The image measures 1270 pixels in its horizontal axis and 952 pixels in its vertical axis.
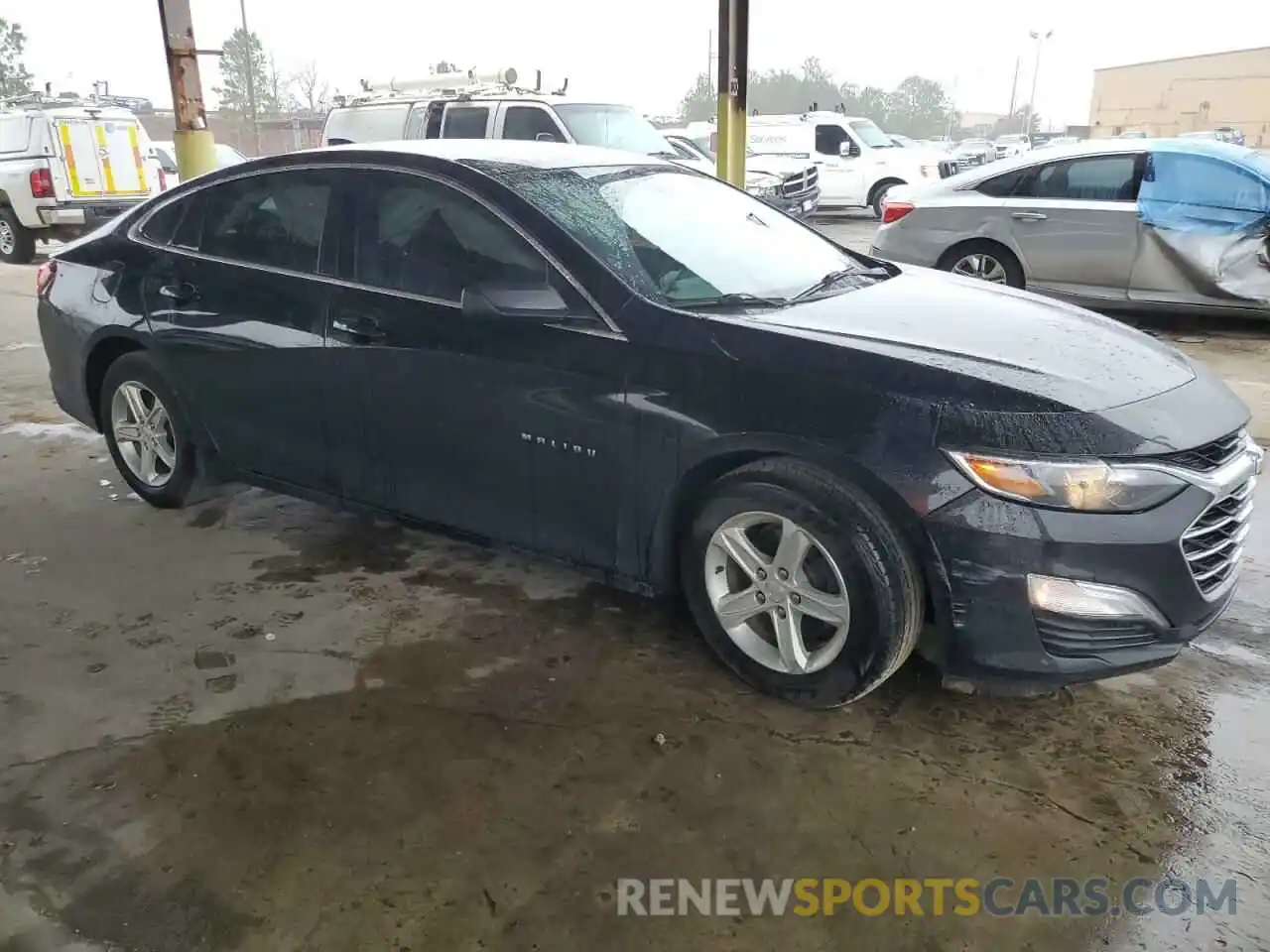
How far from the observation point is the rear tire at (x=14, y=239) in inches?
518

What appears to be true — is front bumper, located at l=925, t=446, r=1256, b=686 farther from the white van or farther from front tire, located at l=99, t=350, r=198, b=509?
the white van

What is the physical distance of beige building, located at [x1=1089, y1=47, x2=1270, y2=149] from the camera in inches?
2281

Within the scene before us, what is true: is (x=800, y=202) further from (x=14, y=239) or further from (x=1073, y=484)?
(x=1073, y=484)

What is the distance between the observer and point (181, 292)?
3949 mm

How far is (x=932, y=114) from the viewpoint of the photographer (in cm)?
8588

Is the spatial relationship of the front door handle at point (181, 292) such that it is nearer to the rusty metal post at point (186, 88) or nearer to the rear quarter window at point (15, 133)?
the rusty metal post at point (186, 88)

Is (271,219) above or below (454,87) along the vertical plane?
below

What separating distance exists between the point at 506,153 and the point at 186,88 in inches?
224

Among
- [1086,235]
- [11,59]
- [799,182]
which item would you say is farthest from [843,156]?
[11,59]

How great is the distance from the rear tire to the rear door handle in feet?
39.6

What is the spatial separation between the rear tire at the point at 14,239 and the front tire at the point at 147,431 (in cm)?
1072

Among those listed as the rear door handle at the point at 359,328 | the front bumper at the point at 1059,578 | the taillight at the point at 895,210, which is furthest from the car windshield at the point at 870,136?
the front bumper at the point at 1059,578

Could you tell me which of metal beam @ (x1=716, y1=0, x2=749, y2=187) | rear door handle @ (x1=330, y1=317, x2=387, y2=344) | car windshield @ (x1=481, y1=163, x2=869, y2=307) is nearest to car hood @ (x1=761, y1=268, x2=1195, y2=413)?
car windshield @ (x1=481, y1=163, x2=869, y2=307)

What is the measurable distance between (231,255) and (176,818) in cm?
218
